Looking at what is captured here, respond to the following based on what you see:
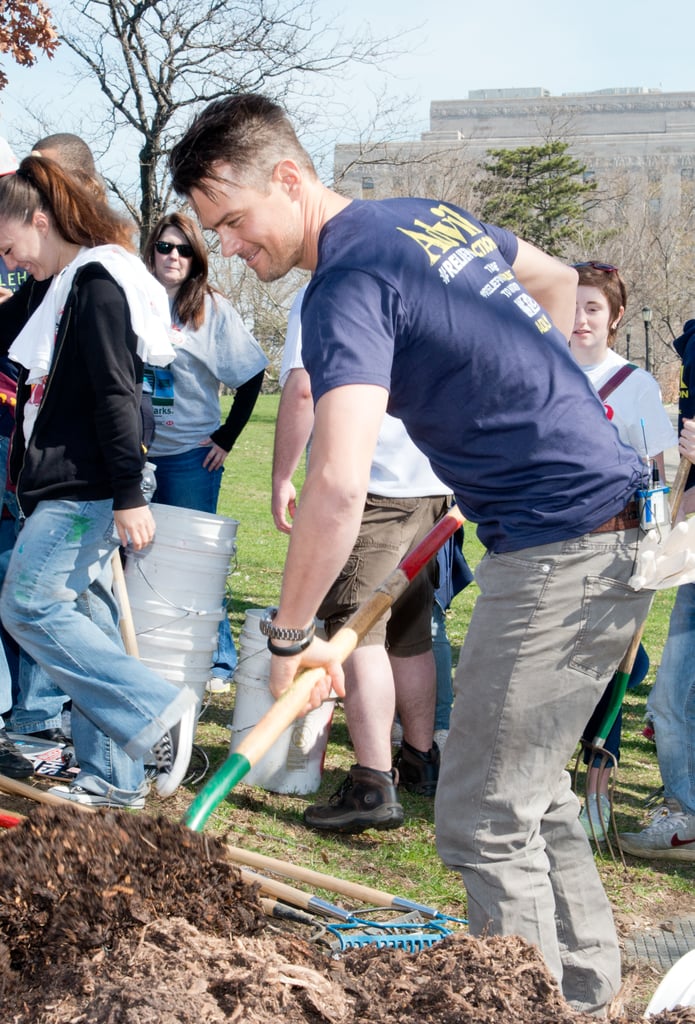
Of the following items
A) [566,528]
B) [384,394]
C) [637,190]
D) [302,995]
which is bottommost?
[302,995]

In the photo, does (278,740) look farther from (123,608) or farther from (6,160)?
(6,160)

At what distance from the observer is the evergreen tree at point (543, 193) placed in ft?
164

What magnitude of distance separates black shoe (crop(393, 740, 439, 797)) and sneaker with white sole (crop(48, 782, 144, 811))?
1147 mm

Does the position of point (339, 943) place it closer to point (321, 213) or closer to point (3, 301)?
point (321, 213)

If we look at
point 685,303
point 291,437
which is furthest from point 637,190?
point 291,437

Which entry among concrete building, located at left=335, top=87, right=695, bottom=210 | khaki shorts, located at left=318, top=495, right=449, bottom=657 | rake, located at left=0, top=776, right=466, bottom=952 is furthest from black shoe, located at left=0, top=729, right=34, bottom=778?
concrete building, located at left=335, top=87, right=695, bottom=210

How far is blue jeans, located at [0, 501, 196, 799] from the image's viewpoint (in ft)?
12.7

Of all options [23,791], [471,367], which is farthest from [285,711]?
[23,791]

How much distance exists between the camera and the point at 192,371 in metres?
5.54

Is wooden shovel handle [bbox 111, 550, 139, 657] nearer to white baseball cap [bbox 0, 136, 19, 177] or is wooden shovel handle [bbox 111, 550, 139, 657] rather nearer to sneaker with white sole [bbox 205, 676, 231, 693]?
sneaker with white sole [bbox 205, 676, 231, 693]

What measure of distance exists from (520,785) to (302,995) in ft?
2.47

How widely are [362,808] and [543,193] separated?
51.7 meters

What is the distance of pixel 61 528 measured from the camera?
3898 mm

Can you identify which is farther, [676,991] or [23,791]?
[23,791]
